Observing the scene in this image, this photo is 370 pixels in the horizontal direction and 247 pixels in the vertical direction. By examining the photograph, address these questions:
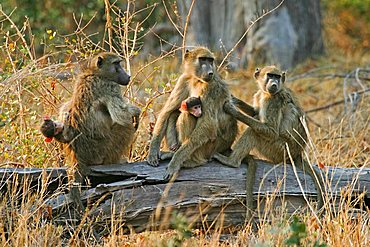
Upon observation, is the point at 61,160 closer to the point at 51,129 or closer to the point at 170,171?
the point at 51,129

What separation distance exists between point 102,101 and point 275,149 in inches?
64.4

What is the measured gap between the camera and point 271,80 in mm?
6648

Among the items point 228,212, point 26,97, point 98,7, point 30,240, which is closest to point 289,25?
point 98,7

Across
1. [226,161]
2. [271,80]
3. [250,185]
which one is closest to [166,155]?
[226,161]

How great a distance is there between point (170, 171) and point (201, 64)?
1.03m

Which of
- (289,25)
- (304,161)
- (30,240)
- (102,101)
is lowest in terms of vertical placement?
(30,240)

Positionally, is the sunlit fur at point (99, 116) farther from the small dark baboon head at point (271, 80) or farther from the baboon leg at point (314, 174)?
the baboon leg at point (314, 174)

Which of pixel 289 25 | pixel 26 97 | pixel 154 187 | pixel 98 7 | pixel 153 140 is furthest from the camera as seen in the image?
pixel 98 7

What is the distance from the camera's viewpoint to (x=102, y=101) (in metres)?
6.20

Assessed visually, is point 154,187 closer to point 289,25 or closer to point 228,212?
point 228,212

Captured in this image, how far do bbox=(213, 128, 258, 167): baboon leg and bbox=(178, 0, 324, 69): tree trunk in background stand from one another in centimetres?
727

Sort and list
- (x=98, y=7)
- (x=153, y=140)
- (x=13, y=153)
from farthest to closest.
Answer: (x=98, y=7)
(x=13, y=153)
(x=153, y=140)

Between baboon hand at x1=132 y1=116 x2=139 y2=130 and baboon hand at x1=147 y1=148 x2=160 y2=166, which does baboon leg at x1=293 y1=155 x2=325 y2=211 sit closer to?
baboon hand at x1=147 y1=148 x2=160 y2=166

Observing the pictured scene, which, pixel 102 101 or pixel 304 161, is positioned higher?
pixel 102 101
